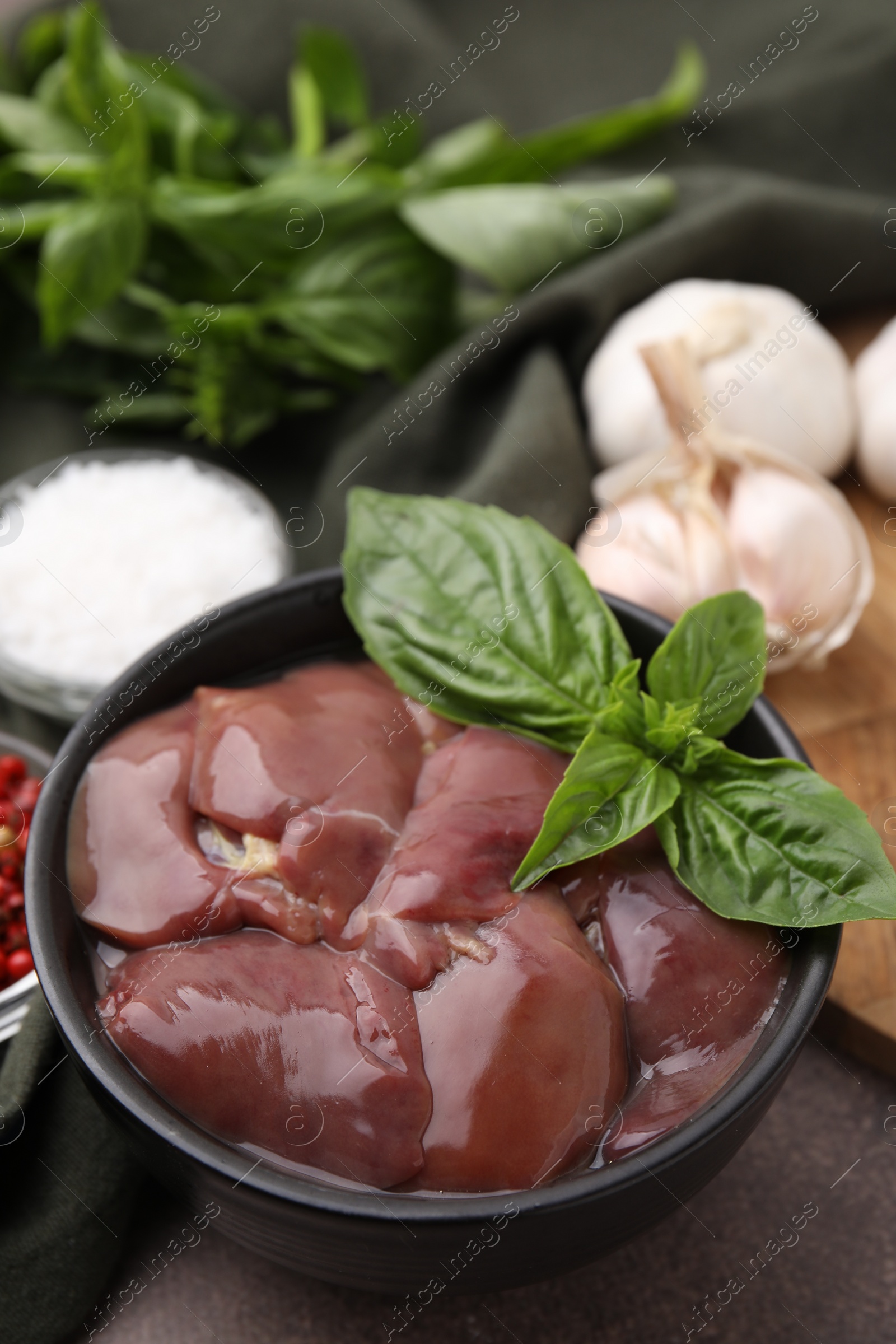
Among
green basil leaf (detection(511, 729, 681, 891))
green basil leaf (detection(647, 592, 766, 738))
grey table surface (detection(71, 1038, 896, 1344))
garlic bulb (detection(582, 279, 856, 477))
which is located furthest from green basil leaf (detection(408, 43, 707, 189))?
grey table surface (detection(71, 1038, 896, 1344))

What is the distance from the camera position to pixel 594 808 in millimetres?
867

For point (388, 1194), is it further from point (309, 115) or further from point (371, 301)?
point (309, 115)

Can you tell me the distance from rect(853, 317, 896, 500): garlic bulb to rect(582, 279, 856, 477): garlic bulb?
2 centimetres

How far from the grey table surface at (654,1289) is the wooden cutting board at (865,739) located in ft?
0.47

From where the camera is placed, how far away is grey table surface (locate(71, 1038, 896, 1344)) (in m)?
1.02

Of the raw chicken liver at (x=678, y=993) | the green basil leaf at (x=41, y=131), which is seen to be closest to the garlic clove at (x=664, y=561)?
the raw chicken liver at (x=678, y=993)

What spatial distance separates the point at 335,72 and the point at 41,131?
466 mm

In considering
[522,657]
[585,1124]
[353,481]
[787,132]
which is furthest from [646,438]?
[585,1124]

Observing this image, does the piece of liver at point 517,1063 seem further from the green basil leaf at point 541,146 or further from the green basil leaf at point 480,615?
the green basil leaf at point 541,146

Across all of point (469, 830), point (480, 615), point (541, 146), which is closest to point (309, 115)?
point (541, 146)

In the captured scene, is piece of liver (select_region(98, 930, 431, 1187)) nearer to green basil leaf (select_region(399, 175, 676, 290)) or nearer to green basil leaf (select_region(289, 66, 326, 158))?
green basil leaf (select_region(399, 175, 676, 290))

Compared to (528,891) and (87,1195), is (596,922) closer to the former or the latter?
(528,891)

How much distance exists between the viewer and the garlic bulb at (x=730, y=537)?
1370 mm

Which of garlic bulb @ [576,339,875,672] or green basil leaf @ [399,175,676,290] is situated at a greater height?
green basil leaf @ [399,175,676,290]
